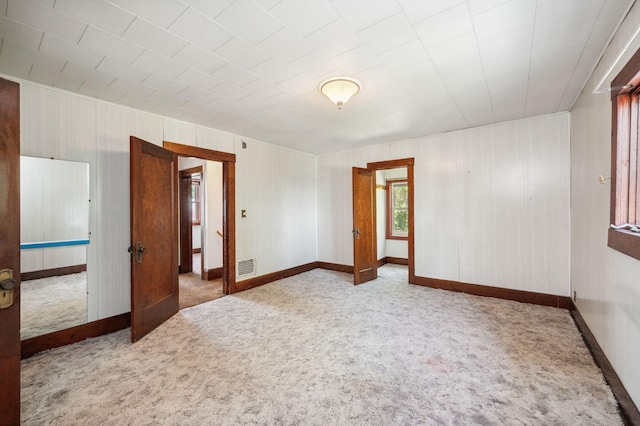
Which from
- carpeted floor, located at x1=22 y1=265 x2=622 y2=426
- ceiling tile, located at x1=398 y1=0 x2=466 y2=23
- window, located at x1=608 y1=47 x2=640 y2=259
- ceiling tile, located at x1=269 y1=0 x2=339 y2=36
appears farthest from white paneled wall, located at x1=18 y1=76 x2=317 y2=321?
window, located at x1=608 y1=47 x2=640 y2=259

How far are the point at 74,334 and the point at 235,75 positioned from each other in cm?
309

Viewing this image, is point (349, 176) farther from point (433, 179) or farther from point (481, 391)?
point (481, 391)

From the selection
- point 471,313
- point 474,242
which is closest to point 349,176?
point 474,242

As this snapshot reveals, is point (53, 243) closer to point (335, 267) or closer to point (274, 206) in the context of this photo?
point (274, 206)

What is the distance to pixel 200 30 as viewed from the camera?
5.86ft

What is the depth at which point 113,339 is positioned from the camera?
2.73 meters

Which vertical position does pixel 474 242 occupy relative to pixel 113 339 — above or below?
above

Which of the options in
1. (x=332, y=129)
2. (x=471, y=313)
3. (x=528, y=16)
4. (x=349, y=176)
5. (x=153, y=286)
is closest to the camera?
(x=528, y=16)

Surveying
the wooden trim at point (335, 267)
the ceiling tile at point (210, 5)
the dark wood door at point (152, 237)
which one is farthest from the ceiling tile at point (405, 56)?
the wooden trim at point (335, 267)

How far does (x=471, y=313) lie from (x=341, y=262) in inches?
109

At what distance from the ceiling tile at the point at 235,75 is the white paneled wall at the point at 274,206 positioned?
6.30 feet

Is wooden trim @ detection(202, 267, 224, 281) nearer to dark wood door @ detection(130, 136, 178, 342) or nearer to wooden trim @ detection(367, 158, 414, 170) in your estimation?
dark wood door @ detection(130, 136, 178, 342)

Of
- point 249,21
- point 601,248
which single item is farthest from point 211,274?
point 601,248

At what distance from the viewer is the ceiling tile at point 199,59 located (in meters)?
2.01
